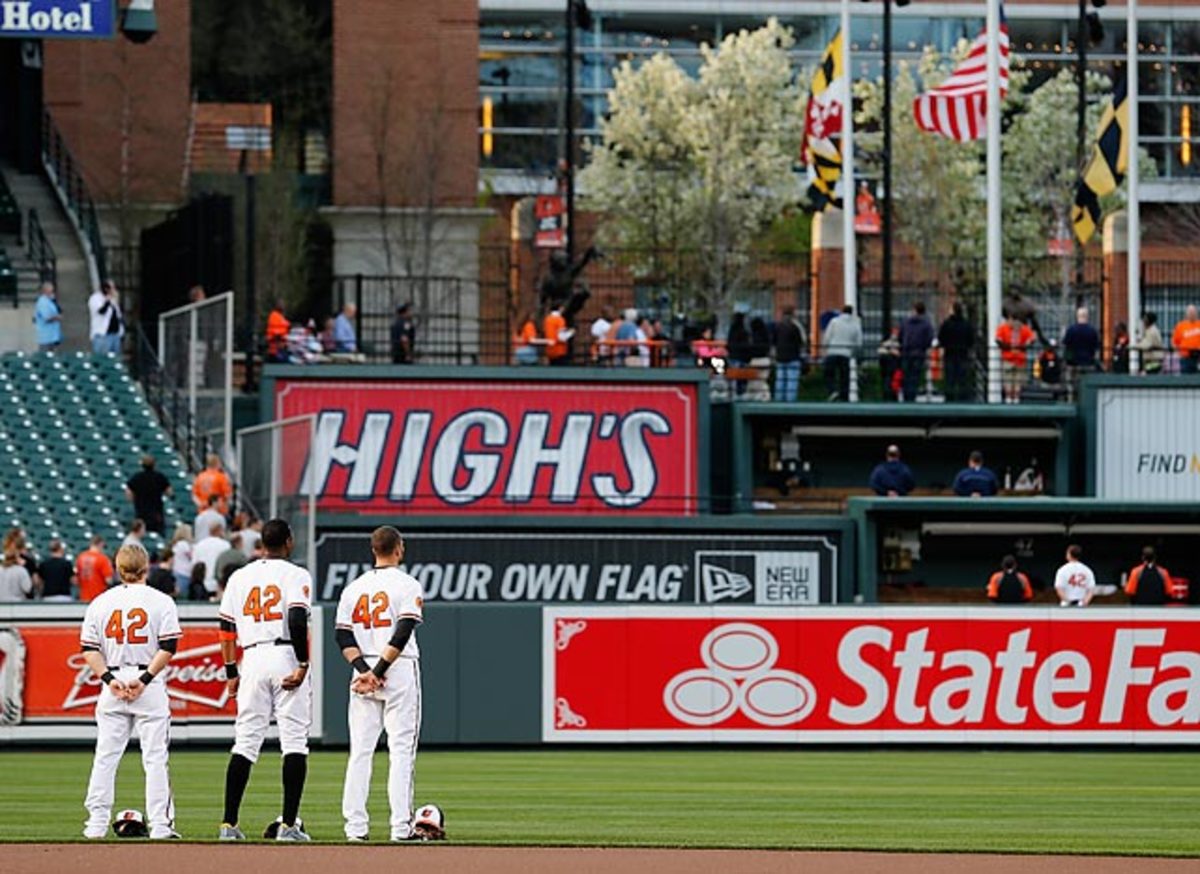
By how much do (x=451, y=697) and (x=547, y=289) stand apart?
1673 centimetres

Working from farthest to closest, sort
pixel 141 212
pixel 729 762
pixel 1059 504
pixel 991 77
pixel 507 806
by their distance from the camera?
pixel 141 212
pixel 991 77
pixel 1059 504
pixel 729 762
pixel 507 806

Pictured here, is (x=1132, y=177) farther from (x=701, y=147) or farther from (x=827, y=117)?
(x=701, y=147)

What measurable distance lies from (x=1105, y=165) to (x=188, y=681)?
1960 cm

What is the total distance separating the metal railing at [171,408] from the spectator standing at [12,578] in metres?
7.39

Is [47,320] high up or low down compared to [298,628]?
up

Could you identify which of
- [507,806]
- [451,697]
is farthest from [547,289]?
[507,806]

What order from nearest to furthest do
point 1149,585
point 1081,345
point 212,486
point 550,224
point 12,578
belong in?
1. point 12,578
2. point 1149,585
3. point 212,486
4. point 1081,345
5. point 550,224

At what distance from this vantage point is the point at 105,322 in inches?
1567

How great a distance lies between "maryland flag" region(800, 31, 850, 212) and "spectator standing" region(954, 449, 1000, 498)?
7252mm

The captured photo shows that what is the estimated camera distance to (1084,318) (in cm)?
4141

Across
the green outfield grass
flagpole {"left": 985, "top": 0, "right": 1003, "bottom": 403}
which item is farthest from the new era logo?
the green outfield grass

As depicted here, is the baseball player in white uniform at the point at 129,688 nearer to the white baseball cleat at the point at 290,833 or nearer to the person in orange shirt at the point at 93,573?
the white baseball cleat at the point at 290,833

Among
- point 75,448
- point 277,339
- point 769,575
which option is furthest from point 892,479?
point 75,448

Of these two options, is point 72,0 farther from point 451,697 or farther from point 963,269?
point 963,269
